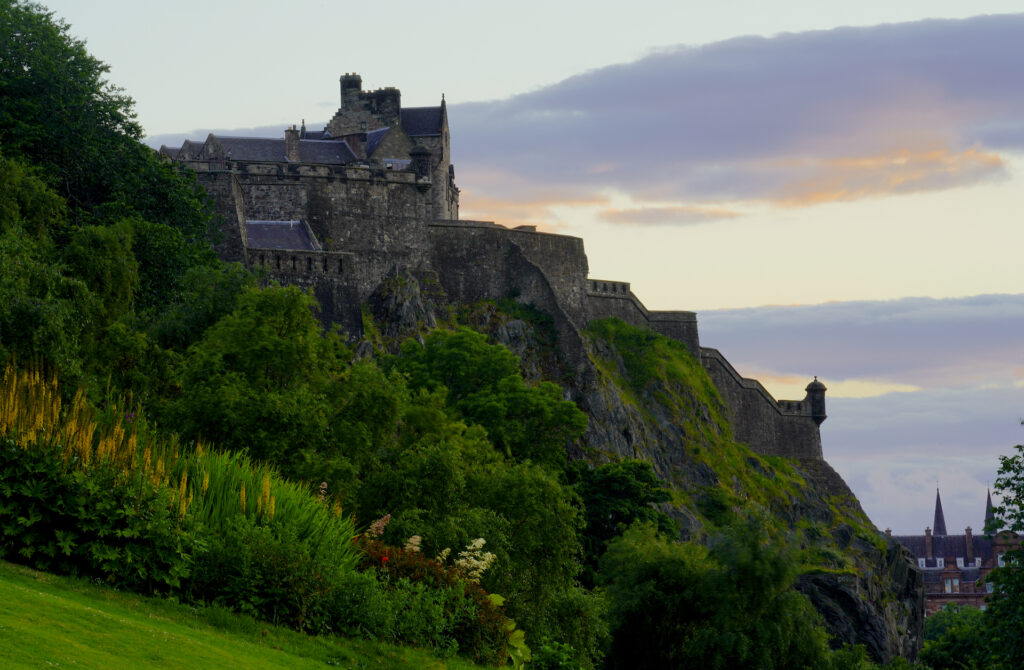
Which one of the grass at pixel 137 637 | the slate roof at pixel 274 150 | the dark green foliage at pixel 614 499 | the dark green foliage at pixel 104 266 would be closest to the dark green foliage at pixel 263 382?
the dark green foliage at pixel 104 266

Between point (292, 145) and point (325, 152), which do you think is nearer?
point (292, 145)

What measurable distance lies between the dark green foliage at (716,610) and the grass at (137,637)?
21.0 m

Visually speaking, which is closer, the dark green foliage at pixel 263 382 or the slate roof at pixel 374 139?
the dark green foliage at pixel 263 382

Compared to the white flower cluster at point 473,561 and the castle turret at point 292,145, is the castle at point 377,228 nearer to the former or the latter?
the castle turret at point 292,145

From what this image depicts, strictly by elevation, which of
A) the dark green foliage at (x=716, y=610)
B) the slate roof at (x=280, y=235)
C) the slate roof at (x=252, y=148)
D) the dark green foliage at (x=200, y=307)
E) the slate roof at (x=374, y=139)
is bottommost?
the dark green foliage at (x=716, y=610)

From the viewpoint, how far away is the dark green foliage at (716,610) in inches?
1618

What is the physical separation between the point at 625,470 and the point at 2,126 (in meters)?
28.2

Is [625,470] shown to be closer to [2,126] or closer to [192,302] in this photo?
[192,302]

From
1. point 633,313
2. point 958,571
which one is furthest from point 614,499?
point 958,571

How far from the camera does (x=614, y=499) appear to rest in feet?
184

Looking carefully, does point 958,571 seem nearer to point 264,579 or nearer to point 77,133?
point 77,133

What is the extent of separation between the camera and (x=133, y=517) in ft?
66.2

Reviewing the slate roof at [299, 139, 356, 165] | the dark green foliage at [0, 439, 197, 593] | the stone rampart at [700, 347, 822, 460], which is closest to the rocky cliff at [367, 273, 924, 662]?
the stone rampart at [700, 347, 822, 460]

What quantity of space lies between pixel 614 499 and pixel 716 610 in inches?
568
